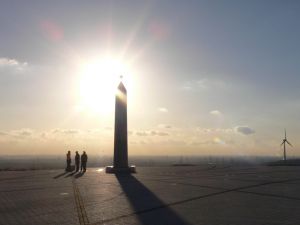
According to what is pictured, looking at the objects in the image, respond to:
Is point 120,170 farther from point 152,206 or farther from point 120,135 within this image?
point 152,206

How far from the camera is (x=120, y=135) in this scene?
3825 centimetres

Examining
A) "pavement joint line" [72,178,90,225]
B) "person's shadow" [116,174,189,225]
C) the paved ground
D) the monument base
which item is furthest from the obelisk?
"pavement joint line" [72,178,90,225]

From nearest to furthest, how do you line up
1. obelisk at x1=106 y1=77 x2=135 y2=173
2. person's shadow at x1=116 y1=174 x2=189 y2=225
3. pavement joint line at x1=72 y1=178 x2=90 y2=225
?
person's shadow at x1=116 y1=174 x2=189 y2=225, pavement joint line at x1=72 y1=178 x2=90 y2=225, obelisk at x1=106 y1=77 x2=135 y2=173

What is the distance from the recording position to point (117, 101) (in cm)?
3850

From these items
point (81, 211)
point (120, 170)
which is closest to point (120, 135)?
point (120, 170)

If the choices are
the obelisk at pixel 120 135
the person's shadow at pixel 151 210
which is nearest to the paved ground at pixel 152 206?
the person's shadow at pixel 151 210

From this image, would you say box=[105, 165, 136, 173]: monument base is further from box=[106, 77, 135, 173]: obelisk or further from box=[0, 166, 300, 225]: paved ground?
box=[0, 166, 300, 225]: paved ground

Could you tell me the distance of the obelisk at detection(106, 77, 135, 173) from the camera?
38219mm

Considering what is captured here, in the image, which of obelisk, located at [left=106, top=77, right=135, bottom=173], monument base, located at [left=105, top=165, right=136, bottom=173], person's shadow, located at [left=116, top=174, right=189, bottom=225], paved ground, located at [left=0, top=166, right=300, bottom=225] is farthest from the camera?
obelisk, located at [left=106, top=77, right=135, bottom=173]

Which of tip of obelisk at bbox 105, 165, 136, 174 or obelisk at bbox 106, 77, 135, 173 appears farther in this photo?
obelisk at bbox 106, 77, 135, 173

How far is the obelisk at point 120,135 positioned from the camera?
3822 cm

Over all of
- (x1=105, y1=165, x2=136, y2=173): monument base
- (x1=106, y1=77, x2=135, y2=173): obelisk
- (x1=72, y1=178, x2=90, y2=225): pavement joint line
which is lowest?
(x1=72, y1=178, x2=90, y2=225): pavement joint line

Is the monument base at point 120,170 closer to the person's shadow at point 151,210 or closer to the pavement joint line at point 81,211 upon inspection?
the person's shadow at point 151,210

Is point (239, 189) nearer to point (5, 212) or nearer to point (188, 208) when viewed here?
point (188, 208)
